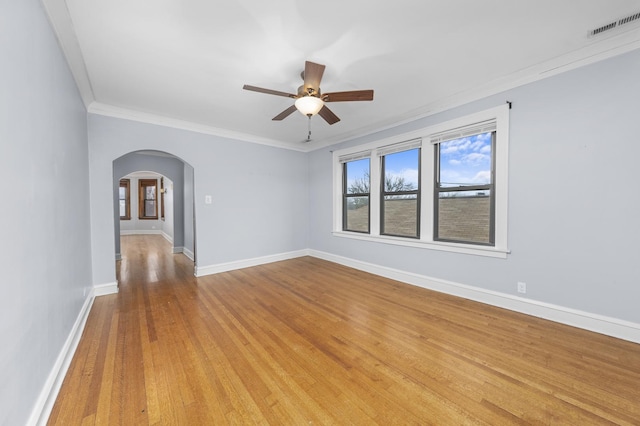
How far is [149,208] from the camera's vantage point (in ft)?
34.7

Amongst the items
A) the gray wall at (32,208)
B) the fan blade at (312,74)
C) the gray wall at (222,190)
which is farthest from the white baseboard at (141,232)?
the fan blade at (312,74)

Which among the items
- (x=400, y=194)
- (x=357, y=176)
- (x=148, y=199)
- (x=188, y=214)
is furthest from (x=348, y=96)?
(x=148, y=199)

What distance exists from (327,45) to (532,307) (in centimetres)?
347

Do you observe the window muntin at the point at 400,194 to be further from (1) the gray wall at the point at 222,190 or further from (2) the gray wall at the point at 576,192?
(1) the gray wall at the point at 222,190

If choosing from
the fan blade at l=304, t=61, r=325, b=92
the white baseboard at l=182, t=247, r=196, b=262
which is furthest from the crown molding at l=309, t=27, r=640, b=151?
the white baseboard at l=182, t=247, r=196, b=262

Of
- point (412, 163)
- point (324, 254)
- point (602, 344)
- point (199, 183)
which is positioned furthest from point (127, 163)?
point (602, 344)

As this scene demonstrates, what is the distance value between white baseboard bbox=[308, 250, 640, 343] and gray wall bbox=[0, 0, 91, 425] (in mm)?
3904

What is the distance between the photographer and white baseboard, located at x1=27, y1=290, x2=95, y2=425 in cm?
137

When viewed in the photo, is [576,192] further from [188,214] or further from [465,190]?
[188,214]

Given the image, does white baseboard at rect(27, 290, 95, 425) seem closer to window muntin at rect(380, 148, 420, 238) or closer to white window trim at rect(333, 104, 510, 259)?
white window trim at rect(333, 104, 510, 259)

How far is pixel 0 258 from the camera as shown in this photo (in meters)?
1.08

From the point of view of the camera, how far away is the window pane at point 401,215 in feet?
12.9

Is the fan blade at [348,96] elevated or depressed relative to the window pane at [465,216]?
elevated

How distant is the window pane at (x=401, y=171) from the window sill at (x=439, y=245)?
2.84ft
